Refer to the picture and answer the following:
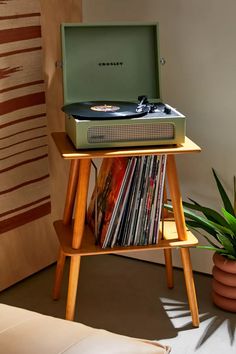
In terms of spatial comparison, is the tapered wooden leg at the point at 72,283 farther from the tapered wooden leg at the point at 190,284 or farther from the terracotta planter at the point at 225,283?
the terracotta planter at the point at 225,283

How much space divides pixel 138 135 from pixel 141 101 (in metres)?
0.20

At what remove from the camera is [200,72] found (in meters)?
2.49

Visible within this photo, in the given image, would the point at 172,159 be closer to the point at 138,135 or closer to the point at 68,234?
the point at 138,135

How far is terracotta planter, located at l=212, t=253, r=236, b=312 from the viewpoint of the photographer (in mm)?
2334

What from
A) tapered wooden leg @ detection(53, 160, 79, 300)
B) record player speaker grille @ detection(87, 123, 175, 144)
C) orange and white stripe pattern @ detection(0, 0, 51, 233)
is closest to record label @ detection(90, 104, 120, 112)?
record player speaker grille @ detection(87, 123, 175, 144)

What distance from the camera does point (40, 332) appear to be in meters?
1.29

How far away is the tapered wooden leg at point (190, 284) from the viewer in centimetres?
225

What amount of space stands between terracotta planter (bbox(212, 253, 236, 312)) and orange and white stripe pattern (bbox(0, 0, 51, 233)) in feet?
2.54

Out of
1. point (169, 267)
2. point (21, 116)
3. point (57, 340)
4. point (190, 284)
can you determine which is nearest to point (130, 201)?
point (190, 284)

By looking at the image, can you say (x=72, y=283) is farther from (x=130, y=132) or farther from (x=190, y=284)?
(x=130, y=132)

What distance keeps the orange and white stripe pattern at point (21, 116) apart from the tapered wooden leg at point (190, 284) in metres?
0.69

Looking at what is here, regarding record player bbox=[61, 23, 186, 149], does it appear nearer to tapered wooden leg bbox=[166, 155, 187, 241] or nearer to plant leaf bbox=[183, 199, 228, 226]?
tapered wooden leg bbox=[166, 155, 187, 241]

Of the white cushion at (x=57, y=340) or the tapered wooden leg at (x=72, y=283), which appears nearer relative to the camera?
the white cushion at (x=57, y=340)

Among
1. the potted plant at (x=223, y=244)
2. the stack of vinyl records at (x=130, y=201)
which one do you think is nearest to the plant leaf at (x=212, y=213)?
the potted plant at (x=223, y=244)
